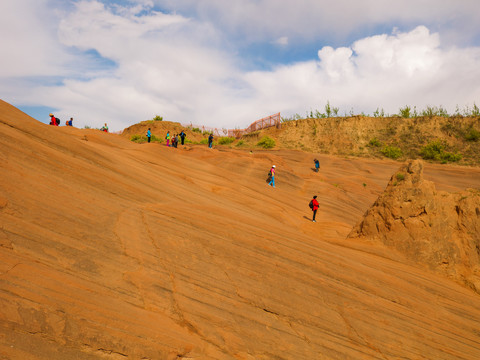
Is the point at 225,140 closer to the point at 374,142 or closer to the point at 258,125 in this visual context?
the point at 258,125

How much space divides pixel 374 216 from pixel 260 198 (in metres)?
6.62

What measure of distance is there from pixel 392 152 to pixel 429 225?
35938 millimetres

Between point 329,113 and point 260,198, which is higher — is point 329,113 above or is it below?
above

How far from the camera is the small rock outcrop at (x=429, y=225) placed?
761 cm

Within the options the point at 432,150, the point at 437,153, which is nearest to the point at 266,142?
the point at 432,150

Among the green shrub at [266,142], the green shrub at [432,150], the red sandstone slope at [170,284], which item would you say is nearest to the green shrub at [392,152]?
the green shrub at [432,150]

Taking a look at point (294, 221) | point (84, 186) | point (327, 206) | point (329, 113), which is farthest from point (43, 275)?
point (329, 113)

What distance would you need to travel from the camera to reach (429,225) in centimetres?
824

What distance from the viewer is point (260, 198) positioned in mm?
15102

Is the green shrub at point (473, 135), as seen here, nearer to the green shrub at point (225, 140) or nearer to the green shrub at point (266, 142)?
the green shrub at point (266, 142)

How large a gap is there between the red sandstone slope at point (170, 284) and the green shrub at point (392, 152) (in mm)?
36576

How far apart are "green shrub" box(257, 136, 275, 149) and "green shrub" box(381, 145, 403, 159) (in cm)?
1556

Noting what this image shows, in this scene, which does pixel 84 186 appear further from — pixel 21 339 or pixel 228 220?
pixel 21 339

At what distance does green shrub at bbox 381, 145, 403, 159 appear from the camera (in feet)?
130
